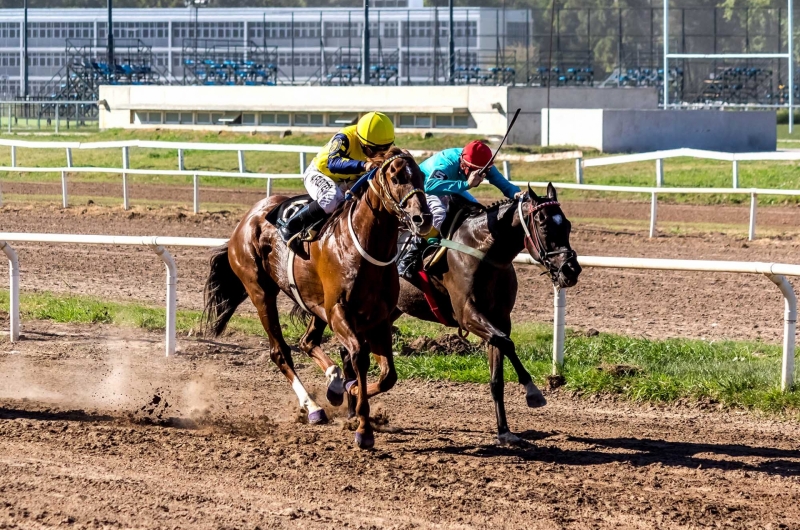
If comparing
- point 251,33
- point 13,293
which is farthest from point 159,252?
point 251,33

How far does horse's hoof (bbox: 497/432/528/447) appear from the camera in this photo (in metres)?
6.69

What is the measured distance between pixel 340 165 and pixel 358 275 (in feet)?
2.29

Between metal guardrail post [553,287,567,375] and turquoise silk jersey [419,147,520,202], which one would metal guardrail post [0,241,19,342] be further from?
metal guardrail post [553,287,567,375]

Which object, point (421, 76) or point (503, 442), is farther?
point (421, 76)

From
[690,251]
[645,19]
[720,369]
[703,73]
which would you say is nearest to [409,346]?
[720,369]

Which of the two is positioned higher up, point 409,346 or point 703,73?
point 703,73

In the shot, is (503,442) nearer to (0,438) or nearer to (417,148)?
(0,438)

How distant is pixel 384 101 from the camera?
3541cm

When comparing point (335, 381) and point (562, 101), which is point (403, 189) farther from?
point (562, 101)

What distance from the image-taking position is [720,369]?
26.8ft

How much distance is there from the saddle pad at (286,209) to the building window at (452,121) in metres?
26.9

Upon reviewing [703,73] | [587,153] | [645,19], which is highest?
[645,19]

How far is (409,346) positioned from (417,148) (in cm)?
1923

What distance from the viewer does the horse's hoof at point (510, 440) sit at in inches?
264
